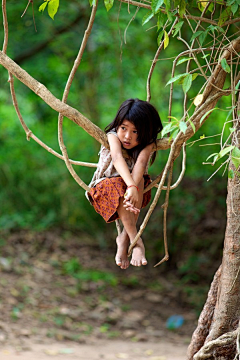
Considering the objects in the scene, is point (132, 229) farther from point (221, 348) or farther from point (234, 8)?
point (234, 8)

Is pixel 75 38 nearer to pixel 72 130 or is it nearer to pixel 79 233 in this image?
pixel 72 130

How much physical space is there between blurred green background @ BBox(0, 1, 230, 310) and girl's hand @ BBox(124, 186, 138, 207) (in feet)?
11.6

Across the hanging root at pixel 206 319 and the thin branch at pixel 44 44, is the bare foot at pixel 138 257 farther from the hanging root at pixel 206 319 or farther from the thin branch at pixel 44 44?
the thin branch at pixel 44 44

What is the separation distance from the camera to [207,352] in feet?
7.23

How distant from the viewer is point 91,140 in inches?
256

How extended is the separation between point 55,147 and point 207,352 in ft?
15.2

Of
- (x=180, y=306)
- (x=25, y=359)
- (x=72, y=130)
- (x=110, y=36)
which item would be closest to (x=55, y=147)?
(x=72, y=130)

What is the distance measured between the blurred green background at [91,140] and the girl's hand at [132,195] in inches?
139

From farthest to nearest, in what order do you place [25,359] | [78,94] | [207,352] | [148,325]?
[78,94] < [148,325] < [25,359] < [207,352]

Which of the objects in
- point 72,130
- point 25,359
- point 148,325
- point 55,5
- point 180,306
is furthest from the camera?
point 72,130

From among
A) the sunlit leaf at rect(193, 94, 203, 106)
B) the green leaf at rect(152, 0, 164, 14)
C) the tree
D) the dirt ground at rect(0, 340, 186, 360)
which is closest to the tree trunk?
the tree

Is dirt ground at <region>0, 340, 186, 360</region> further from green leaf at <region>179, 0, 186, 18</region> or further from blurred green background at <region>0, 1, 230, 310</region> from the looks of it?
green leaf at <region>179, 0, 186, 18</region>

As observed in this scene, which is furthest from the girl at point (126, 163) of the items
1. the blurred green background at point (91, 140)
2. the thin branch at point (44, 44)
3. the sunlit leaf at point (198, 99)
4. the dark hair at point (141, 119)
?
the thin branch at point (44, 44)

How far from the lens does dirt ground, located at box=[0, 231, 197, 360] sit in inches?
181
